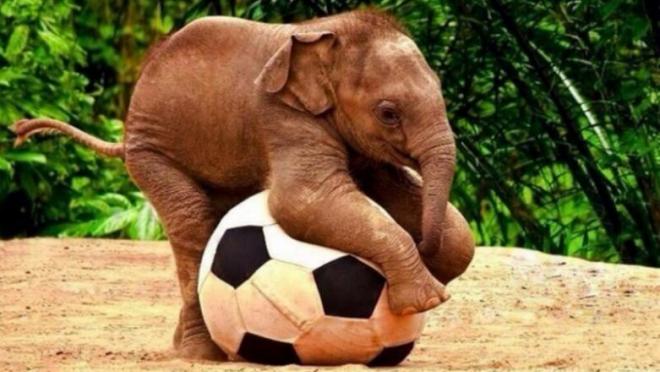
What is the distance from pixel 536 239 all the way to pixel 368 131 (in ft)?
18.2

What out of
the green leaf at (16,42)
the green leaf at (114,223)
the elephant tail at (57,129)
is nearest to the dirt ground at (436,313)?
the elephant tail at (57,129)

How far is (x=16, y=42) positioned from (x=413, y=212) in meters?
6.90

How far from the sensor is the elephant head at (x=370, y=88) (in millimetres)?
6090

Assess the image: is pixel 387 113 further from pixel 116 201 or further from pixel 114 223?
pixel 116 201

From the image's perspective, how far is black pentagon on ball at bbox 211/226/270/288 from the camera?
613 centimetres

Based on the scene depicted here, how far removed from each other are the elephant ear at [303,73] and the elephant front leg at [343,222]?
169 millimetres

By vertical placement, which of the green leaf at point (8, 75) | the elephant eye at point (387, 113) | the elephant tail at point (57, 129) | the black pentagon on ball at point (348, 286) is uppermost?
the elephant eye at point (387, 113)

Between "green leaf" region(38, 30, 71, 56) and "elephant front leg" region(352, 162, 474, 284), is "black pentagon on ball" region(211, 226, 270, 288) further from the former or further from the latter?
"green leaf" region(38, 30, 71, 56)

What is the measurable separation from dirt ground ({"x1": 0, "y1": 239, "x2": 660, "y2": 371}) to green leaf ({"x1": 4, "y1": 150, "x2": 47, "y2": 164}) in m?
1.36

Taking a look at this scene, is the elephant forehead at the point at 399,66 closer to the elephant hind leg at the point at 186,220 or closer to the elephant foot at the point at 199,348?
the elephant hind leg at the point at 186,220

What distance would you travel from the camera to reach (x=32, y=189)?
505 inches

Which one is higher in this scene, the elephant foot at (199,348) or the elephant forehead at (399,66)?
the elephant forehead at (399,66)

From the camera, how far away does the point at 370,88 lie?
620cm

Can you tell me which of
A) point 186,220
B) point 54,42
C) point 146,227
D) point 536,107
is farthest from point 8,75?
point 186,220
